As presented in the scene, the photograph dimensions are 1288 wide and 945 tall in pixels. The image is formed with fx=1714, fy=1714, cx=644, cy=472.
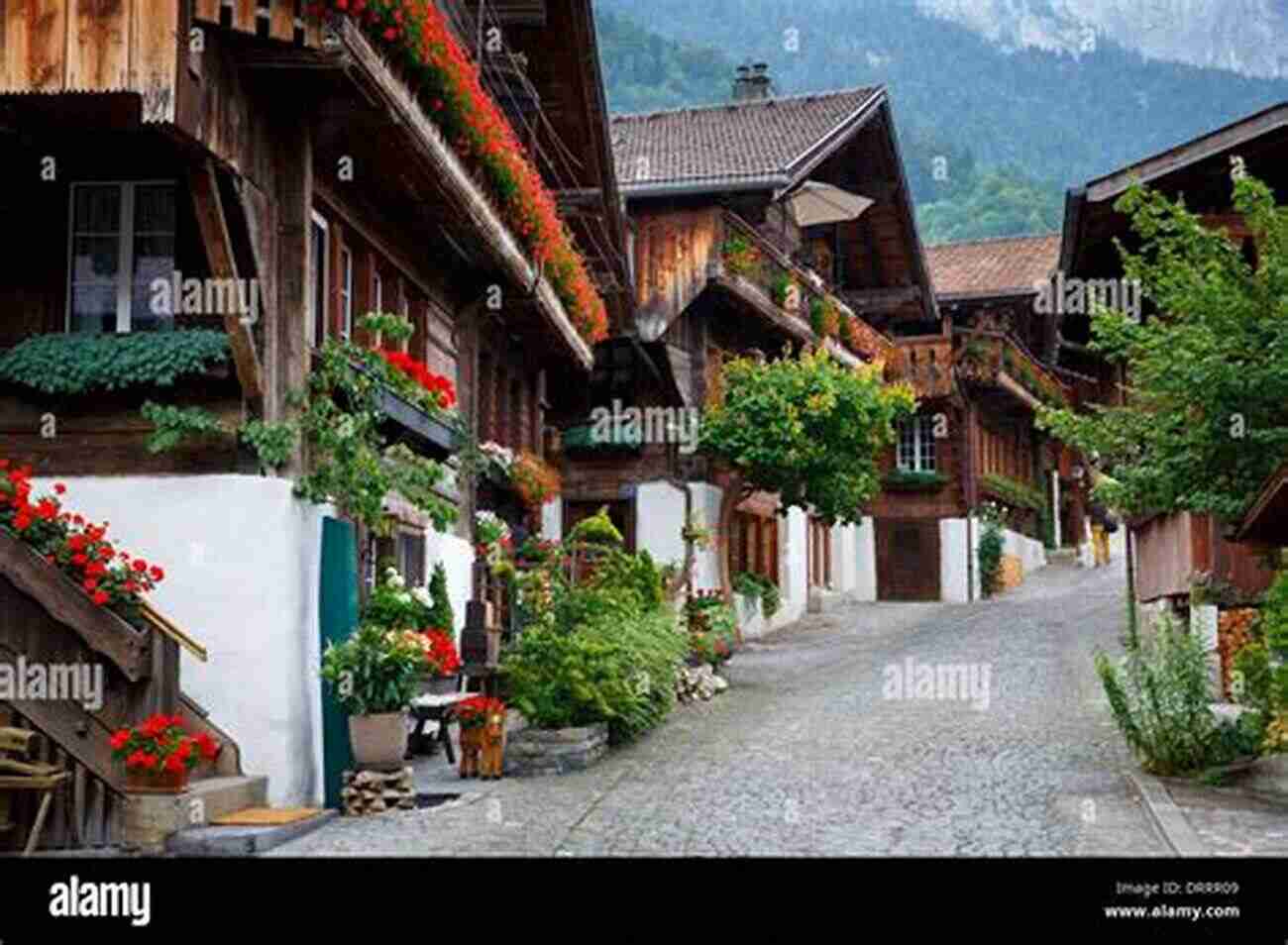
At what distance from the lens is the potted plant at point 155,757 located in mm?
9367

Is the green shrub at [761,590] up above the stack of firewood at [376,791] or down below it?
above

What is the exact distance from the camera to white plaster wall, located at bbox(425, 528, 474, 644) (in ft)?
50.7

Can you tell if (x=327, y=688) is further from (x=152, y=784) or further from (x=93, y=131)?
(x=93, y=131)

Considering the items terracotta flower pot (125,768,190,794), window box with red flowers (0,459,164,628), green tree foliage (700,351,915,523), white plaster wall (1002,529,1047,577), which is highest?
green tree foliage (700,351,915,523)

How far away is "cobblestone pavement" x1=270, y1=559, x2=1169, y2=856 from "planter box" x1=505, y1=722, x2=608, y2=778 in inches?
7.8

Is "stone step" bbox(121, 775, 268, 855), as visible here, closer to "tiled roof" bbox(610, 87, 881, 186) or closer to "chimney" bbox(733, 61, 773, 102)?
"tiled roof" bbox(610, 87, 881, 186)

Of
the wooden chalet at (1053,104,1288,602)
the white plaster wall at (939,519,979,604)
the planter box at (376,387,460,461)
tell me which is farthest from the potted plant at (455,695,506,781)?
the white plaster wall at (939,519,979,604)

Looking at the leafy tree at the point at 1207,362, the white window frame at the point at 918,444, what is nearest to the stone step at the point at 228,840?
the leafy tree at the point at 1207,362

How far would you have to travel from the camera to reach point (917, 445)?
37281 millimetres

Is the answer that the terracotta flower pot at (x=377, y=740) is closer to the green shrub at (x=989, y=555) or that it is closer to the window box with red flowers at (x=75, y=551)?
the window box with red flowers at (x=75, y=551)

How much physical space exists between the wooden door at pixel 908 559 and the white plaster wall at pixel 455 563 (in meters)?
20.7

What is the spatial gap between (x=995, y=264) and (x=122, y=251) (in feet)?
109

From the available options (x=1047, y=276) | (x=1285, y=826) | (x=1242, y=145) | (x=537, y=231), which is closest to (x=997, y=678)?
(x=1242, y=145)
